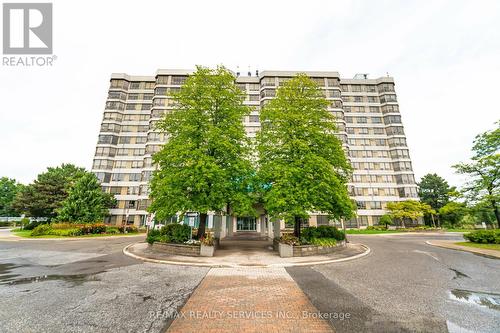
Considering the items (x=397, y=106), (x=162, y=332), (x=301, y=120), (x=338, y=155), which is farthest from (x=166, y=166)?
(x=397, y=106)

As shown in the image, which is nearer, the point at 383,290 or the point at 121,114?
the point at 383,290

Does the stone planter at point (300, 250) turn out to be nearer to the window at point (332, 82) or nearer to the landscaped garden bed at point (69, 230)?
the landscaped garden bed at point (69, 230)

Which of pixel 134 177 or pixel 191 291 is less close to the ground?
pixel 134 177

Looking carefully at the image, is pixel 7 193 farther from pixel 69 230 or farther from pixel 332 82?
pixel 332 82

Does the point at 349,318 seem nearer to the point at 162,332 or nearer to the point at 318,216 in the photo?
the point at 162,332

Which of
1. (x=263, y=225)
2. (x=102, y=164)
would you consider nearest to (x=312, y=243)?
(x=263, y=225)

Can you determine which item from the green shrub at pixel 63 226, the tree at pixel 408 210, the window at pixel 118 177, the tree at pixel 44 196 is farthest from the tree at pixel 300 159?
the window at pixel 118 177

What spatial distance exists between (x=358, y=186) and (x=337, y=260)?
4113 cm

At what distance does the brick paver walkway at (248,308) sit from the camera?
4.73 meters

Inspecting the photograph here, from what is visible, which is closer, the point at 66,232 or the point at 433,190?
the point at 66,232

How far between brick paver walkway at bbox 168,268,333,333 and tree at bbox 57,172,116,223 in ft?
114

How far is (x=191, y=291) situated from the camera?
7.04m

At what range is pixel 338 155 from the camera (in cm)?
1570

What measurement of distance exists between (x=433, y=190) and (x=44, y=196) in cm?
8867
